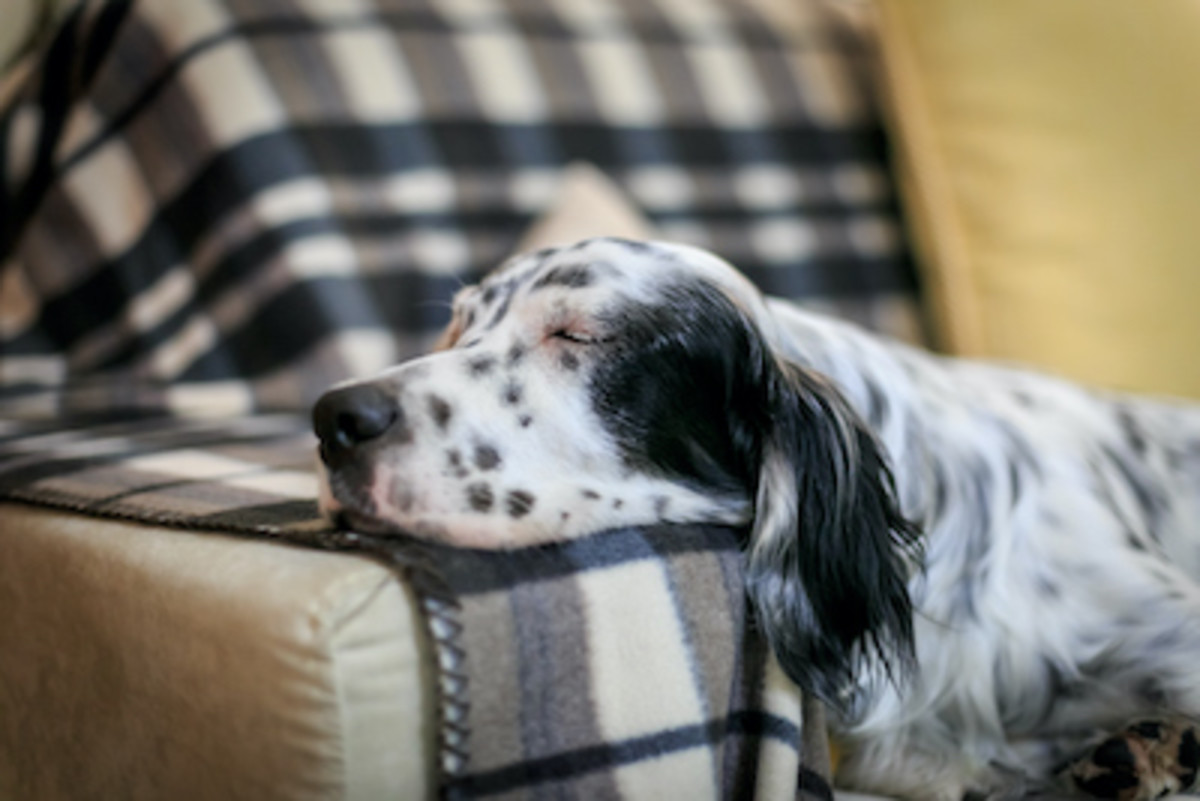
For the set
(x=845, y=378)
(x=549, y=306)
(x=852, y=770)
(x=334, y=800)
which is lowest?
(x=852, y=770)

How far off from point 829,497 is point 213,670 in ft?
2.00

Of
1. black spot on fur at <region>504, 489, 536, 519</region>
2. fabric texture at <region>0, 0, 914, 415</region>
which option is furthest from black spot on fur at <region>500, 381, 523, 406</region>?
fabric texture at <region>0, 0, 914, 415</region>

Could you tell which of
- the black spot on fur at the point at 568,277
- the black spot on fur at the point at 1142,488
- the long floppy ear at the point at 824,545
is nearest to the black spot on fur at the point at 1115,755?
the long floppy ear at the point at 824,545

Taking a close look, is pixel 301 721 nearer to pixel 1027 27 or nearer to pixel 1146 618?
pixel 1146 618

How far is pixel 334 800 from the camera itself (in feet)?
3.14

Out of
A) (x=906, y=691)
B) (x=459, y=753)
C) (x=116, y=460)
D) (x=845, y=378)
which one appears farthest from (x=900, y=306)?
(x=459, y=753)

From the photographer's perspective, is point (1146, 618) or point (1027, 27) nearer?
point (1146, 618)

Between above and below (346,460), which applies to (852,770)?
below

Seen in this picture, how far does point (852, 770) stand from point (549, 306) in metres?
0.63

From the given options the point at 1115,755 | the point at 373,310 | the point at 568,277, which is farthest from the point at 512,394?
the point at 373,310

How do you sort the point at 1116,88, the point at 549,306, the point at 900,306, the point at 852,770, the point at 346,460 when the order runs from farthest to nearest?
1. the point at 900,306
2. the point at 1116,88
3. the point at 852,770
4. the point at 549,306
5. the point at 346,460

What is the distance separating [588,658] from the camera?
1043 mm

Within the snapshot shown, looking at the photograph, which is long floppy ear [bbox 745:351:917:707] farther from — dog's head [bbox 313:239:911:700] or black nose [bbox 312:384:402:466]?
black nose [bbox 312:384:402:466]

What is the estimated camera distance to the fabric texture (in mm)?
2074
